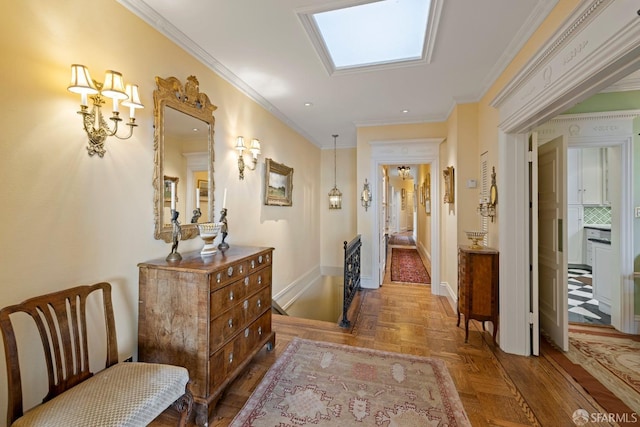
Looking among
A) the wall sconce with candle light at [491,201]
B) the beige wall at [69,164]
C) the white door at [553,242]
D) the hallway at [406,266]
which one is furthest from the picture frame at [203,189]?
the hallway at [406,266]

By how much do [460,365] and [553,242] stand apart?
1.62m

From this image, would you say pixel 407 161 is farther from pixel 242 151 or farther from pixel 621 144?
pixel 242 151

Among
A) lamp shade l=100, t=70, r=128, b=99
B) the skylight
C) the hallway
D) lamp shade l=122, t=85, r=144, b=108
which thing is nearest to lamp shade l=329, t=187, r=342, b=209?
the hallway

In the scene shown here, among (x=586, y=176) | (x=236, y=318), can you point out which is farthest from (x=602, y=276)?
(x=236, y=318)

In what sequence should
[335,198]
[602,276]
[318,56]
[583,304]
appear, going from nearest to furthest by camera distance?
1. [318,56]
2. [602,276]
3. [583,304]
4. [335,198]

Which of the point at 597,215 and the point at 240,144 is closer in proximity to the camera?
the point at 240,144

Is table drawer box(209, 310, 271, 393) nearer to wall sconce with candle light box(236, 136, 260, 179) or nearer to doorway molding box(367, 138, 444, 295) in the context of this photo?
wall sconce with candle light box(236, 136, 260, 179)

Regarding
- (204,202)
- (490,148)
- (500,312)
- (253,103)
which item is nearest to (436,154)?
(490,148)

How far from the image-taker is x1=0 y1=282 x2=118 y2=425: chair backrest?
3.62ft

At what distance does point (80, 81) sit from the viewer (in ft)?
4.49

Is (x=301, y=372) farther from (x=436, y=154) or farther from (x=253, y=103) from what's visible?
(x=436, y=154)

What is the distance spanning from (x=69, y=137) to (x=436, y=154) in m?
4.50

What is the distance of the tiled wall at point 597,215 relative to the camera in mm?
5172

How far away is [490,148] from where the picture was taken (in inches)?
114
